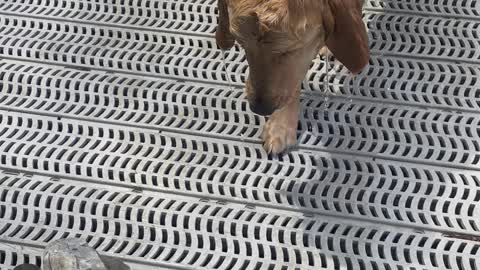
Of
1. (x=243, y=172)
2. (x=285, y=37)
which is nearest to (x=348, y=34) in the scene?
(x=285, y=37)

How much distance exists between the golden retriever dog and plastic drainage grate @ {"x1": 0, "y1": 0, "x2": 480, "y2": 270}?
0.38m

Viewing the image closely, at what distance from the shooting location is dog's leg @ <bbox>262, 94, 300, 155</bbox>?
2217 millimetres

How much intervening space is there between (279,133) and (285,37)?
572 millimetres

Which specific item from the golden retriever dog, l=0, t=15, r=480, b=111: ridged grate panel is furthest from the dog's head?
l=0, t=15, r=480, b=111: ridged grate panel

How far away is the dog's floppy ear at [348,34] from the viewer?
1.81m

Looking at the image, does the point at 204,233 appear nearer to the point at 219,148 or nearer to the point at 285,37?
the point at 219,148

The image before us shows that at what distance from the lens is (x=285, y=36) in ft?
5.61

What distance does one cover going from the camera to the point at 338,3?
1.79 m

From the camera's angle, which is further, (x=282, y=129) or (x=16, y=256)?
(x=282, y=129)

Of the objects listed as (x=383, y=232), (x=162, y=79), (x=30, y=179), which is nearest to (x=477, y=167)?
(x=383, y=232)

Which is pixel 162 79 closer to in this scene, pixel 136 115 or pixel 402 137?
pixel 136 115

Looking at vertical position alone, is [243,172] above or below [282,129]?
below

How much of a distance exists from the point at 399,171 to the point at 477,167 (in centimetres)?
24

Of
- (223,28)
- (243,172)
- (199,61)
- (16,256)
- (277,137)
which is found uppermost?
(223,28)
